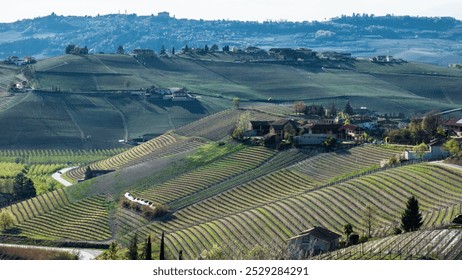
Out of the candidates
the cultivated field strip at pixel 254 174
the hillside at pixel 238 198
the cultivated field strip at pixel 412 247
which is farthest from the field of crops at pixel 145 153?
the cultivated field strip at pixel 412 247

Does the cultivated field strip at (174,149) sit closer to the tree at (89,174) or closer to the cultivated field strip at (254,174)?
the tree at (89,174)

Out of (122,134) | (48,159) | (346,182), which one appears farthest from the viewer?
(122,134)

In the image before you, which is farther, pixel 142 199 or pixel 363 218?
pixel 142 199

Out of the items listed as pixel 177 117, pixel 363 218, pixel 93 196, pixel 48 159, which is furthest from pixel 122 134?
pixel 363 218

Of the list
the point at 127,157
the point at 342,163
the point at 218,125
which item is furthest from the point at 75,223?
the point at 218,125

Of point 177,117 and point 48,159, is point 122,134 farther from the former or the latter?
point 48,159

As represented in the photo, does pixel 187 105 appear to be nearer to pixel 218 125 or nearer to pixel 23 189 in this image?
pixel 218 125
